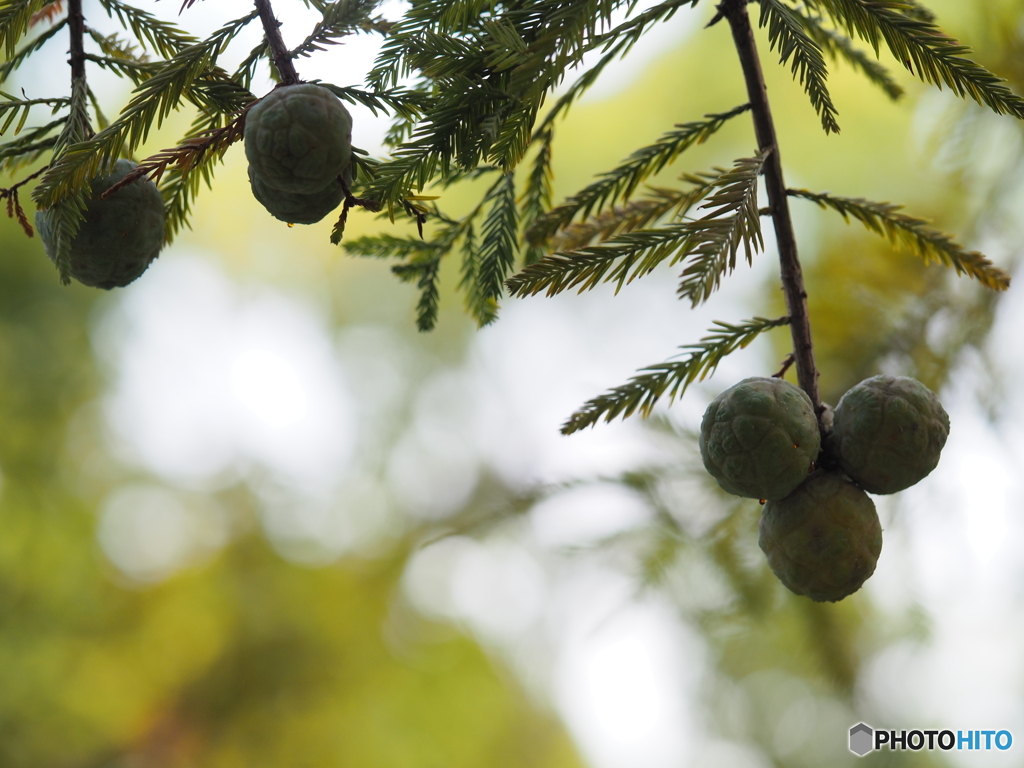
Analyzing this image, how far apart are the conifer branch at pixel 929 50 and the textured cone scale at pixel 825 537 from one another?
13.1 inches

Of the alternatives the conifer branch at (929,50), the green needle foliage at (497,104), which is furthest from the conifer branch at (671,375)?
the conifer branch at (929,50)

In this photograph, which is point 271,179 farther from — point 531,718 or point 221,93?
point 531,718

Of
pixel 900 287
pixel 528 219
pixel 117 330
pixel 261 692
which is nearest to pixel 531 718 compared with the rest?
pixel 261 692

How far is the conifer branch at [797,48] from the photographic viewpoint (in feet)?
1.90

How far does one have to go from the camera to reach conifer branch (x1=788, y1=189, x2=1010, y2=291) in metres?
0.70

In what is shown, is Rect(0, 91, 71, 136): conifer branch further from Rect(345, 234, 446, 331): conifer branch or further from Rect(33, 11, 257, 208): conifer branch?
Rect(345, 234, 446, 331): conifer branch

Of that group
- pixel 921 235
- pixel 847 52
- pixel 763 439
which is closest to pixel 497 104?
pixel 763 439

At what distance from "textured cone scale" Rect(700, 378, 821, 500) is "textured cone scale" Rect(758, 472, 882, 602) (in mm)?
19

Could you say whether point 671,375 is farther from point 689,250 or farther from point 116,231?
point 116,231

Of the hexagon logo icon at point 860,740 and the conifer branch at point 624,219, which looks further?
the hexagon logo icon at point 860,740

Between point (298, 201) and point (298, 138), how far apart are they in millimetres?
73

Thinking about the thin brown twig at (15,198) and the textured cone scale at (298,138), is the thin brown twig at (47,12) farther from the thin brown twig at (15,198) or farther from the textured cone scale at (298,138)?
the textured cone scale at (298,138)

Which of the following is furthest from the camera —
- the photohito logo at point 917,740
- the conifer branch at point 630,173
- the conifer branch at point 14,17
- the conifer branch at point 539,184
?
the photohito logo at point 917,740

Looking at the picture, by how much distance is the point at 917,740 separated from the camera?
1463mm
